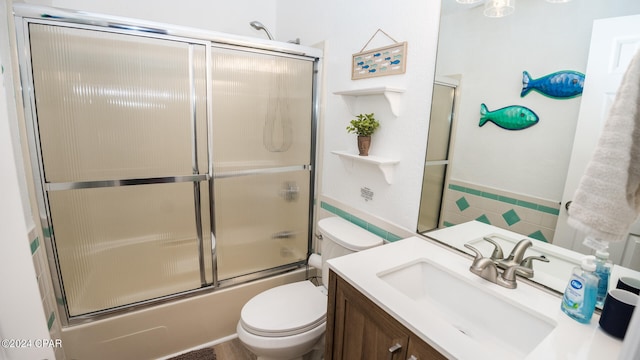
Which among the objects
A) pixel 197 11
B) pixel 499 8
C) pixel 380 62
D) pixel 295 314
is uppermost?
pixel 197 11

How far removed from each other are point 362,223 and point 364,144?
48cm

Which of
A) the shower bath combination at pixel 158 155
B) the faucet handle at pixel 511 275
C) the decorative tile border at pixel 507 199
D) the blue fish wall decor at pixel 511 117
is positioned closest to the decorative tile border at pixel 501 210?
the decorative tile border at pixel 507 199

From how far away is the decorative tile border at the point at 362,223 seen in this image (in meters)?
1.52

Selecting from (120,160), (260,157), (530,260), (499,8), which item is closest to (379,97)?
(499,8)

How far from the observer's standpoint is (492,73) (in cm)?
111

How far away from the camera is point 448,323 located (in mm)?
875

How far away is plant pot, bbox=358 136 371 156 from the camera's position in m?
1.52

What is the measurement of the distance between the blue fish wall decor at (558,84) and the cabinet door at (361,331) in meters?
0.91

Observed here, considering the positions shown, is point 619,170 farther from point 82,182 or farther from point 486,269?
point 82,182

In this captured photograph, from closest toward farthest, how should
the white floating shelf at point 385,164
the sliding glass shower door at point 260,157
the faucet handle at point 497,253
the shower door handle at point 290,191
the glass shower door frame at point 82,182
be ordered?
the faucet handle at point 497,253 → the glass shower door frame at point 82,182 → the white floating shelf at point 385,164 → the sliding glass shower door at point 260,157 → the shower door handle at point 290,191

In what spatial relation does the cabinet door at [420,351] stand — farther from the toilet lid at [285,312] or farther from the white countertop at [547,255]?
the toilet lid at [285,312]

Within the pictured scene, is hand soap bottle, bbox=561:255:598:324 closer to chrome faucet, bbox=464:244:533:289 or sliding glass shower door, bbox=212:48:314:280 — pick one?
chrome faucet, bbox=464:244:533:289

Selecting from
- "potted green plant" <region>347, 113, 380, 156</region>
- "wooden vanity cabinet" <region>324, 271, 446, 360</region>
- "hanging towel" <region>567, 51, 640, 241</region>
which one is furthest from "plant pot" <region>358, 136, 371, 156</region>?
"hanging towel" <region>567, 51, 640, 241</region>

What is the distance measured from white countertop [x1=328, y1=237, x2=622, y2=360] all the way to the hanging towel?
40cm
